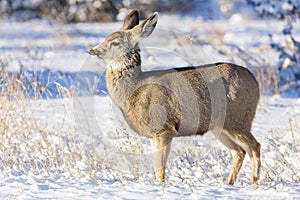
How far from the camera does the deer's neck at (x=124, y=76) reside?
7.00 metres

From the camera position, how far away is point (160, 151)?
6.80 metres

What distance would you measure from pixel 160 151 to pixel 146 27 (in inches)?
46.6

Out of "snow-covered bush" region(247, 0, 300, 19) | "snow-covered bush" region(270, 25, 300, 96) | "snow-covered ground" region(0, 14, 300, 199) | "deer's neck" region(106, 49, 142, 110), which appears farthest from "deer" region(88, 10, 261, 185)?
"snow-covered bush" region(247, 0, 300, 19)

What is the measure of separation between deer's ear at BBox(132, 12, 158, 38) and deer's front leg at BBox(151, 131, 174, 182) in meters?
0.98

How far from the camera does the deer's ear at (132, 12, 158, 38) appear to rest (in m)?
6.75

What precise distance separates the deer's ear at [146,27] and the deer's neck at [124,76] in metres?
0.20

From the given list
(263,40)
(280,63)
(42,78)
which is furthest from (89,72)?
(263,40)

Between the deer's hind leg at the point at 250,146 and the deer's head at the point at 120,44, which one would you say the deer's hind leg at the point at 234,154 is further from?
the deer's head at the point at 120,44

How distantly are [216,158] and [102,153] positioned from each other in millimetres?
1290

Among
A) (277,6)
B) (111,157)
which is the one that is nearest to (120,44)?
(111,157)

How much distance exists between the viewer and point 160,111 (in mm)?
6809

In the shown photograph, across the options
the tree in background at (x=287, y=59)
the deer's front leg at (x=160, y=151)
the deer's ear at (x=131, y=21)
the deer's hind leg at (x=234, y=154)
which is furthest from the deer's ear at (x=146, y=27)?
the tree in background at (x=287, y=59)

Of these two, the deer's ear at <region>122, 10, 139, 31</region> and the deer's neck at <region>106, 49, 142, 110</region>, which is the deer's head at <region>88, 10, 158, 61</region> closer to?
the deer's neck at <region>106, 49, 142, 110</region>

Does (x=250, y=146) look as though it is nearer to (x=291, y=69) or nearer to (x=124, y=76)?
(x=124, y=76)
